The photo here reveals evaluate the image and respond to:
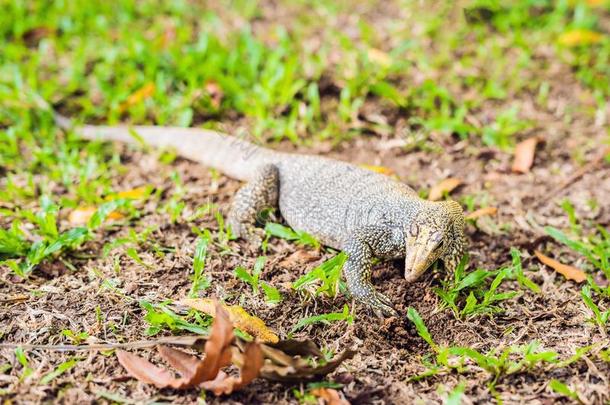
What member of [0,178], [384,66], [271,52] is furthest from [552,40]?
[0,178]

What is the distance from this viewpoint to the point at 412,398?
11.9 feet

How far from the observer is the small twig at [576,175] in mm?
5672

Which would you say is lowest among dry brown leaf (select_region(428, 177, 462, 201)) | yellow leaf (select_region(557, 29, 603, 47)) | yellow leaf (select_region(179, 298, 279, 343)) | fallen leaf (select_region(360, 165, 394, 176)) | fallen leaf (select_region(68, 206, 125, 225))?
fallen leaf (select_region(68, 206, 125, 225))

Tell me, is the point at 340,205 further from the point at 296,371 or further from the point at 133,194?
the point at 133,194

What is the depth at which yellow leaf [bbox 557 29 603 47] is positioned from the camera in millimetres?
7426

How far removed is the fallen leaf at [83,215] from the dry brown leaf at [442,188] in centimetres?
264

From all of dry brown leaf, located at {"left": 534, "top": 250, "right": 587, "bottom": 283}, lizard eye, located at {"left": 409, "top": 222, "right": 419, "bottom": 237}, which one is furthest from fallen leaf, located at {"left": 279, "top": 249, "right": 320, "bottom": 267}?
dry brown leaf, located at {"left": 534, "top": 250, "right": 587, "bottom": 283}

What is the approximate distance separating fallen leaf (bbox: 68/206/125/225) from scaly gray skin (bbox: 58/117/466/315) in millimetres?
978

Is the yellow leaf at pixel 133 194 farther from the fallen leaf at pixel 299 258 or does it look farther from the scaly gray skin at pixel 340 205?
the fallen leaf at pixel 299 258

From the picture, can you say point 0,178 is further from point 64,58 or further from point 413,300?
point 413,300

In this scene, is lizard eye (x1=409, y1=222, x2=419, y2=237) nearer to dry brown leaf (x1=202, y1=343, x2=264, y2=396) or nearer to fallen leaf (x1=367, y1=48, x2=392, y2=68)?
dry brown leaf (x1=202, y1=343, x2=264, y2=396)

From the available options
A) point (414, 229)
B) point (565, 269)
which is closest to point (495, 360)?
point (414, 229)

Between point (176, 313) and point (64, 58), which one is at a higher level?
point (64, 58)

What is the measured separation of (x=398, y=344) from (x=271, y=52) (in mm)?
4333
